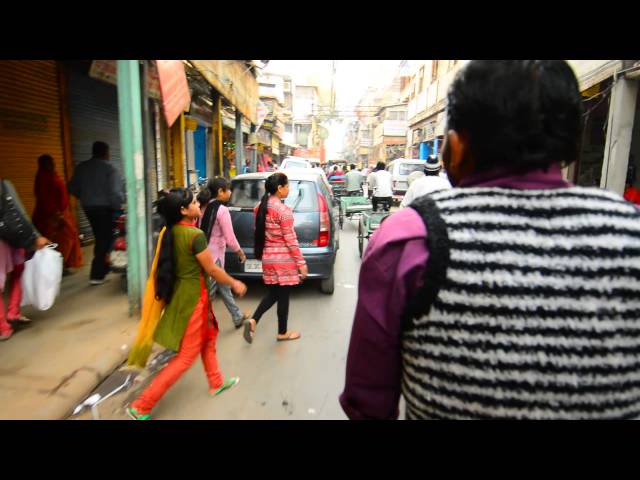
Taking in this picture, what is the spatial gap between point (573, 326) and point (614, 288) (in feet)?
0.43

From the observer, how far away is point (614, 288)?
0.94 metres

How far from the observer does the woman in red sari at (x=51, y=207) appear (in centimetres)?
554

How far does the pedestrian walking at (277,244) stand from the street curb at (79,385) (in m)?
1.23

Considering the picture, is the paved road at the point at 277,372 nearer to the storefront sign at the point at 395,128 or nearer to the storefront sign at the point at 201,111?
the storefront sign at the point at 201,111

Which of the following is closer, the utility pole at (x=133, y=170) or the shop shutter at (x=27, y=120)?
the utility pole at (x=133, y=170)

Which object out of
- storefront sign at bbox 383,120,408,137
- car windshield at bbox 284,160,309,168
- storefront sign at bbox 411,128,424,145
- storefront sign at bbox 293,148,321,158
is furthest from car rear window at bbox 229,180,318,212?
storefront sign at bbox 293,148,321,158

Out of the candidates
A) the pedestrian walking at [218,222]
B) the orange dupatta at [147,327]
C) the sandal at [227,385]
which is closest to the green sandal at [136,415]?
the orange dupatta at [147,327]

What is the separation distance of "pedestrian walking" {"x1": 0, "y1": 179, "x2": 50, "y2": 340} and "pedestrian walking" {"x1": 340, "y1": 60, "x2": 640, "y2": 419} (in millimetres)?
4169

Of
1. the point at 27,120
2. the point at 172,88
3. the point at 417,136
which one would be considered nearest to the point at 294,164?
the point at 417,136

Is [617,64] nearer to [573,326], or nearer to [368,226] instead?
[368,226]

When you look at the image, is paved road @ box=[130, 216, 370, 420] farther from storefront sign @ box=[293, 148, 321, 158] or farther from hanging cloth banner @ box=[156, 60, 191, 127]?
storefront sign @ box=[293, 148, 321, 158]

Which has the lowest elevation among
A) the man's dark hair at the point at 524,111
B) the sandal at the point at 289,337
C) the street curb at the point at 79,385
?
the street curb at the point at 79,385

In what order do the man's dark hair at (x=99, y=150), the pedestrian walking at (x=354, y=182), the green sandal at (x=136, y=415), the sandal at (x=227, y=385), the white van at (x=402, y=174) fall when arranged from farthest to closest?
the white van at (x=402, y=174) → the pedestrian walking at (x=354, y=182) → the man's dark hair at (x=99, y=150) → the sandal at (x=227, y=385) → the green sandal at (x=136, y=415)

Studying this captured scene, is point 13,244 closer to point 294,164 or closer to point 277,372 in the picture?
point 277,372
